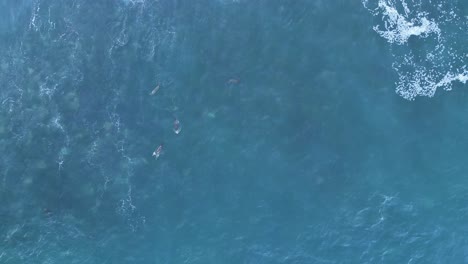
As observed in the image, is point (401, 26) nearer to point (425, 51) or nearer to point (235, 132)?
point (425, 51)

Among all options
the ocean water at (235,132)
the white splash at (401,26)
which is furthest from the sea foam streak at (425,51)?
the ocean water at (235,132)

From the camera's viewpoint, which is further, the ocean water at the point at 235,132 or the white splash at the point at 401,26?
the white splash at the point at 401,26

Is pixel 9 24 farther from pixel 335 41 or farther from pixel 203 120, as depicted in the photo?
pixel 335 41

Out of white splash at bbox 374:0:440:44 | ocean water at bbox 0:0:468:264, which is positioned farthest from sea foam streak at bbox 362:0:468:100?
ocean water at bbox 0:0:468:264

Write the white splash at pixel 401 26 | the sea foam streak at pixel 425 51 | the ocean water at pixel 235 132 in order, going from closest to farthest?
the ocean water at pixel 235 132 → the sea foam streak at pixel 425 51 → the white splash at pixel 401 26

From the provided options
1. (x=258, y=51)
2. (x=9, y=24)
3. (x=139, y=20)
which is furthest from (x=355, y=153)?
(x=9, y=24)

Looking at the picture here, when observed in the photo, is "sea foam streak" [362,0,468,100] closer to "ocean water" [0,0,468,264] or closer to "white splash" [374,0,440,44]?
"white splash" [374,0,440,44]

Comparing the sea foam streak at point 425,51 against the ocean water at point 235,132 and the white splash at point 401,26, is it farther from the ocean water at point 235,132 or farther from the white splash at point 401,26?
the ocean water at point 235,132
